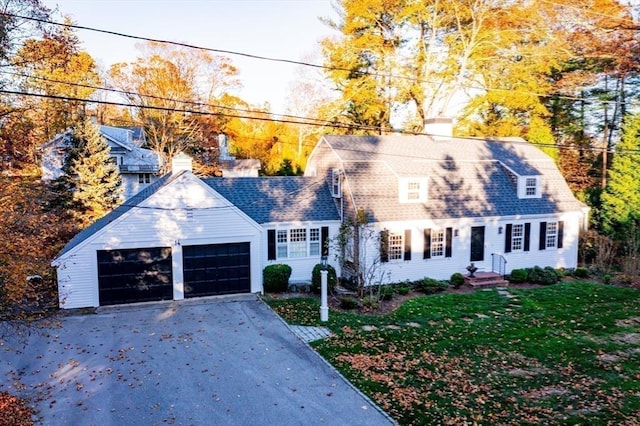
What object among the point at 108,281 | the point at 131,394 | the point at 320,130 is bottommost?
the point at 131,394

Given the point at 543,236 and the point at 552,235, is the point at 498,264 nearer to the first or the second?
the point at 543,236

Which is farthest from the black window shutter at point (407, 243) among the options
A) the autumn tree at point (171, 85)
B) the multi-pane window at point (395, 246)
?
the autumn tree at point (171, 85)

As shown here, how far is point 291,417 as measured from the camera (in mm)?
8633

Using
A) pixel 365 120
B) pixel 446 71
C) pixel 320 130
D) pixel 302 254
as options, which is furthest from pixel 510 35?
pixel 302 254

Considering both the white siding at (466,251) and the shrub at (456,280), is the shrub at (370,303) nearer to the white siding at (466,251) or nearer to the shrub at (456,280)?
the white siding at (466,251)

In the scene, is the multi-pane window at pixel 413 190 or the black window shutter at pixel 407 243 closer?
the black window shutter at pixel 407 243

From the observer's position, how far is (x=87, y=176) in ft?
77.7

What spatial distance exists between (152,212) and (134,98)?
1916 centimetres

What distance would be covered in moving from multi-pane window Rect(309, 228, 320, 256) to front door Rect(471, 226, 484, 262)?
23.0 ft

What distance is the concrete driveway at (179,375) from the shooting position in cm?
876

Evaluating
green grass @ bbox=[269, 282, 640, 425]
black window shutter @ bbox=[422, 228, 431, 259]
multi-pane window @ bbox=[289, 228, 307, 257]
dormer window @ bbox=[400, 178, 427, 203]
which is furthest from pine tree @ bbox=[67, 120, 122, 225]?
black window shutter @ bbox=[422, 228, 431, 259]

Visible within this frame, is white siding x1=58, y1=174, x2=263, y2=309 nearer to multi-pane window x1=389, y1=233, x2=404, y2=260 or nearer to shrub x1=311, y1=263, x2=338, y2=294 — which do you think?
shrub x1=311, y1=263, x2=338, y2=294

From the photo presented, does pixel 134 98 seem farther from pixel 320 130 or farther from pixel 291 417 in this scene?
pixel 291 417

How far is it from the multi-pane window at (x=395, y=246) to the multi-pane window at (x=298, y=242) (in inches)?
145
